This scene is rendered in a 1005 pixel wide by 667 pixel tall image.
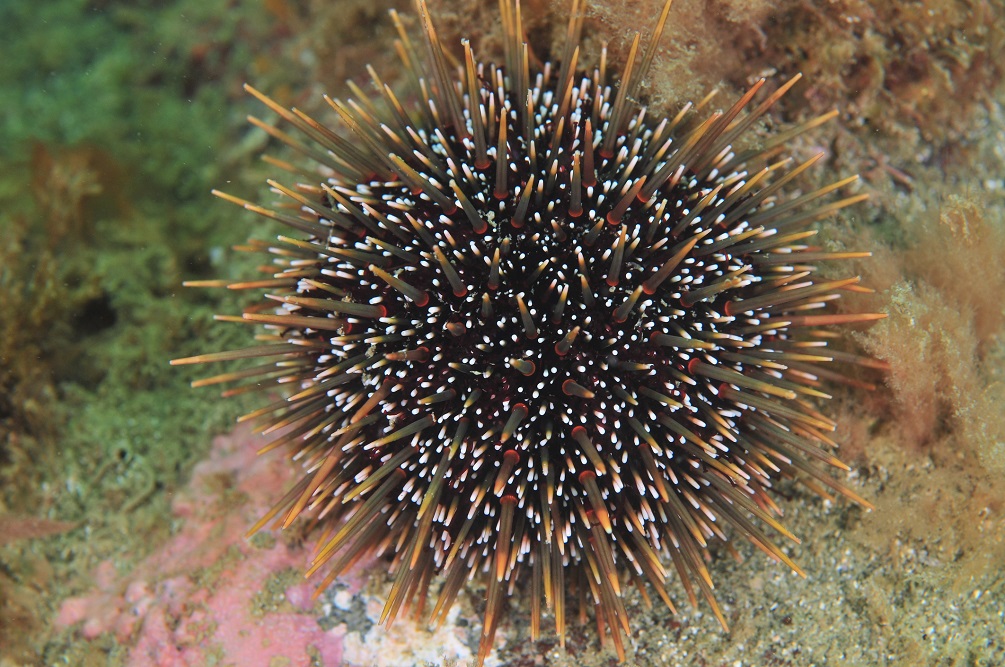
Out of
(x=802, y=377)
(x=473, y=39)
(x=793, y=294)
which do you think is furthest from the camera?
(x=473, y=39)

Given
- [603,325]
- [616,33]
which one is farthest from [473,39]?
[603,325]

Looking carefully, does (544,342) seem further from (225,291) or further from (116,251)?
(116,251)

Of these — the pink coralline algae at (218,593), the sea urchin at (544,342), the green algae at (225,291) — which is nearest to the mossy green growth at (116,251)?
the green algae at (225,291)

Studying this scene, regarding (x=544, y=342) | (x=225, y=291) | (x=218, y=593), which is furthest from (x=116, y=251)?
(x=544, y=342)

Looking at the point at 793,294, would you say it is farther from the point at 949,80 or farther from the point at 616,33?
the point at 949,80

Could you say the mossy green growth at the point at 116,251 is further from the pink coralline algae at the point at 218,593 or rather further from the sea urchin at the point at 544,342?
the sea urchin at the point at 544,342

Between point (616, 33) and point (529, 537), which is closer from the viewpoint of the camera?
point (529, 537)
